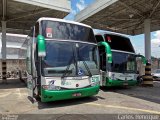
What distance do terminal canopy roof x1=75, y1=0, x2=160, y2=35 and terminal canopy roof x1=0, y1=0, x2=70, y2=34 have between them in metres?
2.29

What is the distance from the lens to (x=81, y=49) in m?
8.71

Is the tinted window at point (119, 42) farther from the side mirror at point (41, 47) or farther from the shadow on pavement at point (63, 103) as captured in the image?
the side mirror at point (41, 47)

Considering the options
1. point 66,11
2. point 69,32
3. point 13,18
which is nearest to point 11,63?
point 13,18

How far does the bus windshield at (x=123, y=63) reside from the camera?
39.5 feet

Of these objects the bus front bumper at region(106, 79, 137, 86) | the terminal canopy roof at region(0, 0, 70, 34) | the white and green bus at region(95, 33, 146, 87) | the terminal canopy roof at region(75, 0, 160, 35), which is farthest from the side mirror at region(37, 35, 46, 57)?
the terminal canopy roof at region(75, 0, 160, 35)

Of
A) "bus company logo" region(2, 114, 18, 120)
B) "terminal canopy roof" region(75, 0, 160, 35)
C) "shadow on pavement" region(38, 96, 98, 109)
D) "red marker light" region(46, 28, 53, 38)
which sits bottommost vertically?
"bus company logo" region(2, 114, 18, 120)

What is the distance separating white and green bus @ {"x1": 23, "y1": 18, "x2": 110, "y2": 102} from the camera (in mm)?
7695

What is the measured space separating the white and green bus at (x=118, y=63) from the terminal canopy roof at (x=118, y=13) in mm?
3723

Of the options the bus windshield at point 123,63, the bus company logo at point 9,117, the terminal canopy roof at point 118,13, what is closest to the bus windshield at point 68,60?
the bus company logo at point 9,117

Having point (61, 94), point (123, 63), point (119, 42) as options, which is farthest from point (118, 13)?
point (61, 94)

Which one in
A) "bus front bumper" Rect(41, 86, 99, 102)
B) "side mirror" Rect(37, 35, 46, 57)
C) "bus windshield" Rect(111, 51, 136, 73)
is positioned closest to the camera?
"side mirror" Rect(37, 35, 46, 57)

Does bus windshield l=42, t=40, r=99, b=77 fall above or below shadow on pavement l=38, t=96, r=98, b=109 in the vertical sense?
above

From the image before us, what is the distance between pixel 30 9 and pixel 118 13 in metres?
7.36

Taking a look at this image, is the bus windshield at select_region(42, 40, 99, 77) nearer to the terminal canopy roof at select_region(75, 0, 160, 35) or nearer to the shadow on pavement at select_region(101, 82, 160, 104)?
the shadow on pavement at select_region(101, 82, 160, 104)
